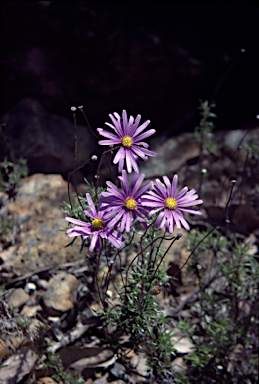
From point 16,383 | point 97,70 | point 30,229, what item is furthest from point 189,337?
point 97,70

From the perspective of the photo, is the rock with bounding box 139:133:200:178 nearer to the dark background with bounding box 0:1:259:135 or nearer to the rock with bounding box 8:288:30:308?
the dark background with bounding box 0:1:259:135

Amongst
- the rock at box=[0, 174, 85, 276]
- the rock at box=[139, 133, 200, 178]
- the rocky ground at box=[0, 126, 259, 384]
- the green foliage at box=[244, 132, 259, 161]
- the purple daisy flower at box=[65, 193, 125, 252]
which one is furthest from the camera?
the rock at box=[139, 133, 200, 178]

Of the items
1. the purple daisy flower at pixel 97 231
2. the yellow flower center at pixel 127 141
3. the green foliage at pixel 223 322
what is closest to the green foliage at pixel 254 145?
the green foliage at pixel 223 322

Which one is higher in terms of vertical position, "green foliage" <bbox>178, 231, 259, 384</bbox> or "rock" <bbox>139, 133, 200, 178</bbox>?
"rock" <bbox>139, 133, 200, 178</bbox>

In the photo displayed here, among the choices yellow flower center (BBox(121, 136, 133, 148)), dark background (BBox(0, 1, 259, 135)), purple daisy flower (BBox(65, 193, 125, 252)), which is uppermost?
dark background (BBox(0, 1, 259, 135))

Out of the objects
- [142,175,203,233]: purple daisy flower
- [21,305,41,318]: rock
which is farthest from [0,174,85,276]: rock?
[142,175,203,233]: purple daisy flower

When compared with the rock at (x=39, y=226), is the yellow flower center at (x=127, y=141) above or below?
above

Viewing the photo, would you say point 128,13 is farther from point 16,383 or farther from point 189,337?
point 16,383

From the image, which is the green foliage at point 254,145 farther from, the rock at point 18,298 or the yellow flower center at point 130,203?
the rock at point 18,298

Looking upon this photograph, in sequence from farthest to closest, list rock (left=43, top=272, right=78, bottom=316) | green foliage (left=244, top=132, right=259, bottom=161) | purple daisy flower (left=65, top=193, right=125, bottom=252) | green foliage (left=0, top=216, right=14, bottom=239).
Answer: green foliage (left=244, top=132, right=259, bottom=161) < green foliage (left=0, top=216, right=14, bottom=239) < rock (left=43, top=272, right=78, bottom=316) < purple daisy flower (left=65, top=193, right=125, bottom=252)
